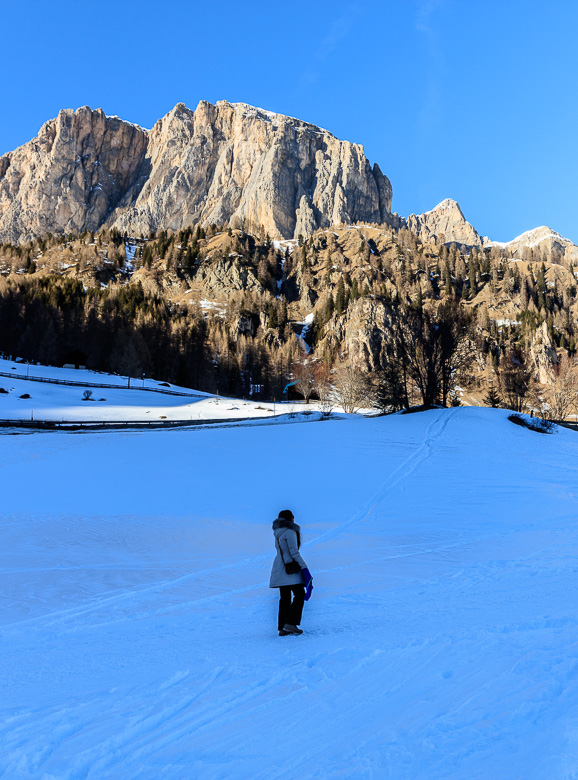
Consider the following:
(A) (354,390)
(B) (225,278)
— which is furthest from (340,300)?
(A) (354,390)

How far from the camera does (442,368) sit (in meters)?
38.5

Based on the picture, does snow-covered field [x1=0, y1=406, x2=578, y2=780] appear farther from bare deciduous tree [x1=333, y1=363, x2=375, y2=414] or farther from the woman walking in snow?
bare deciduous tree [x1=333, y1=363, x2=375, y2=414]

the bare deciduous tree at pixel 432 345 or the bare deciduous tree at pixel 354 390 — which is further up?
the bare deciduous tree at pixel 432 345

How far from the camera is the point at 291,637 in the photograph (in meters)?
6.16

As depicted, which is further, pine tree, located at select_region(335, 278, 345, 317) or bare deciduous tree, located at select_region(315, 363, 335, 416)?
pine tree, located at select_region(335, 278, 345, 317)

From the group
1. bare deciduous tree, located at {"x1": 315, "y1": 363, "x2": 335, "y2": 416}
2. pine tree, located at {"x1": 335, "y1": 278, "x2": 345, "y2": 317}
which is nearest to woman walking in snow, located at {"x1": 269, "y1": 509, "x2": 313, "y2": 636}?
bare deciduous tree, located at {"x1": 315, "y1": 363, "x2": 335, "y2": 416}

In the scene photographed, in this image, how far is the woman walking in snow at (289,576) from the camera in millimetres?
6227

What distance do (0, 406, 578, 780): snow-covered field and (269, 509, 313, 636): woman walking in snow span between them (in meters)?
0.27

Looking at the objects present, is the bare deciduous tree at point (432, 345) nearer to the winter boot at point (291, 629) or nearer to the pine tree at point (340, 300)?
the winter boot at point (291, 629)

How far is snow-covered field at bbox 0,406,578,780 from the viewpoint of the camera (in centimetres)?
369

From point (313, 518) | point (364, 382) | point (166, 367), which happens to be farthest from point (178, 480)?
point (166, 367)

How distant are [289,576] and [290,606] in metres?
0.44

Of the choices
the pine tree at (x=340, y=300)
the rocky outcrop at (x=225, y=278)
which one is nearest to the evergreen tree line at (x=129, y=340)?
the pine tree at (x=340, y=300)

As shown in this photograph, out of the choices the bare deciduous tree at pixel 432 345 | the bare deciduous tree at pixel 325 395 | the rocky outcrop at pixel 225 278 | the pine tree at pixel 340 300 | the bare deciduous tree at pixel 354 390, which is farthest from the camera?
the rocky outcrop at pixel 225 278
